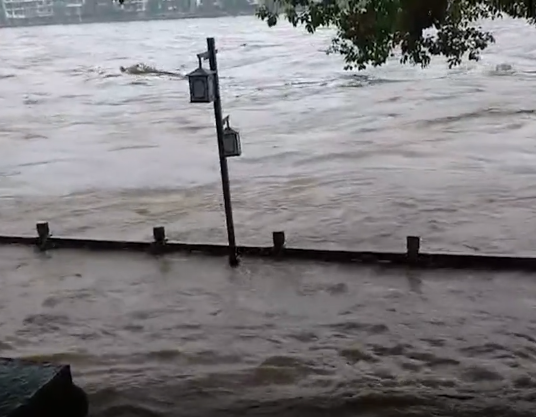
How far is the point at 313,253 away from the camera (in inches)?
224

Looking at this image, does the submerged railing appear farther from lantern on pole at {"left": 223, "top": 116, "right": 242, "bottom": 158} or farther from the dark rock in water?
the dark rock in water

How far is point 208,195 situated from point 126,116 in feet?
31.4

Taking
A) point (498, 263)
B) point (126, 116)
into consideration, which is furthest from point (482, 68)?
point (498, 263)

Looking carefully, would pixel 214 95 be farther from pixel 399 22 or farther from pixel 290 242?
pixel 290 242

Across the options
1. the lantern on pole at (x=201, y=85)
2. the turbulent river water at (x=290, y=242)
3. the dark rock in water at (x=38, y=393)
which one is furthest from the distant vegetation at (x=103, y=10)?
the dark rock in water at (x=38, y=393)

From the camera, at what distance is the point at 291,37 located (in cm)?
3522

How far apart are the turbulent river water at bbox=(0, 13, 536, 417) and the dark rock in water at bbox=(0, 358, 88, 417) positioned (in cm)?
268

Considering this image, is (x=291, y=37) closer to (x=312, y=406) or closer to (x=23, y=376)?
(x=312, y=406)

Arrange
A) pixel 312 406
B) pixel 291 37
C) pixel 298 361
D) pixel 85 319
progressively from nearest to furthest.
Answer: pixel 312 406, pixel 298 361, pixel 85 319, pixel 291 37

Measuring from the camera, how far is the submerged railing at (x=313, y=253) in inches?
212

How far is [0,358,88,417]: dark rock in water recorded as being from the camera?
1.08 m

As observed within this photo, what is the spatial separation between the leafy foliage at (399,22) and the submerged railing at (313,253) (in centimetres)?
141

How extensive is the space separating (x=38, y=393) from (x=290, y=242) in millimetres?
6522

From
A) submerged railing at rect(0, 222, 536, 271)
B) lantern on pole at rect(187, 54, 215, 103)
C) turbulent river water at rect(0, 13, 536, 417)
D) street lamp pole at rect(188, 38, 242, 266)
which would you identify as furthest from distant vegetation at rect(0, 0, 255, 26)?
lantern on pole at rect(187, 54, 215, 103)
